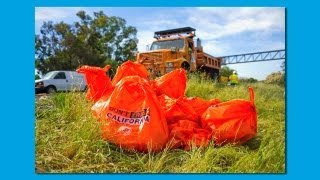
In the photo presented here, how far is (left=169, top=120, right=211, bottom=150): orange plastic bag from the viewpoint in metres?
3.86

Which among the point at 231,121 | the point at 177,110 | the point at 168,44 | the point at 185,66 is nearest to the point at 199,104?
the point at 177,110

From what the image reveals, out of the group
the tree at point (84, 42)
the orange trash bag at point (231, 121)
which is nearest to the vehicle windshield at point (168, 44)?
the tree at point (84, 42)

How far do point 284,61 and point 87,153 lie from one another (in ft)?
4.72

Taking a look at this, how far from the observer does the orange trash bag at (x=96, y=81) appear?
4062 millimetres

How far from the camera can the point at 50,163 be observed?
3787 mm

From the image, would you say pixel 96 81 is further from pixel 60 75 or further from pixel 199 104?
pixel 199 104

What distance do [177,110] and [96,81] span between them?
23.9 inches

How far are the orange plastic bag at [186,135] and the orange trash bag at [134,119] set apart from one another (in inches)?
3.0

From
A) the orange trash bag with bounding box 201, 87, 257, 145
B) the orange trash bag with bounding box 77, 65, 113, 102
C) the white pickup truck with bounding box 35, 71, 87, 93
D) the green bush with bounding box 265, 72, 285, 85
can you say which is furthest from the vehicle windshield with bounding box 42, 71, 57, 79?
the green bush with bounding box 265, 72, 285, 85

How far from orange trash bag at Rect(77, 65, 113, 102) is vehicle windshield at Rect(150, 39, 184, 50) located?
44cm

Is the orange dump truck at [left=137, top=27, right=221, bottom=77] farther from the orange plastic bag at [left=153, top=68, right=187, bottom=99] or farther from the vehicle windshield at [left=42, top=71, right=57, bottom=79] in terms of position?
the vehicle windshield at [left=42, top=71, right=57, bottom=79]

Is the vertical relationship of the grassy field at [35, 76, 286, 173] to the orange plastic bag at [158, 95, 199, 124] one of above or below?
below

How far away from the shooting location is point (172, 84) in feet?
14.1

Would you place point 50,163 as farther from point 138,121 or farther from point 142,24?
point 142,24
